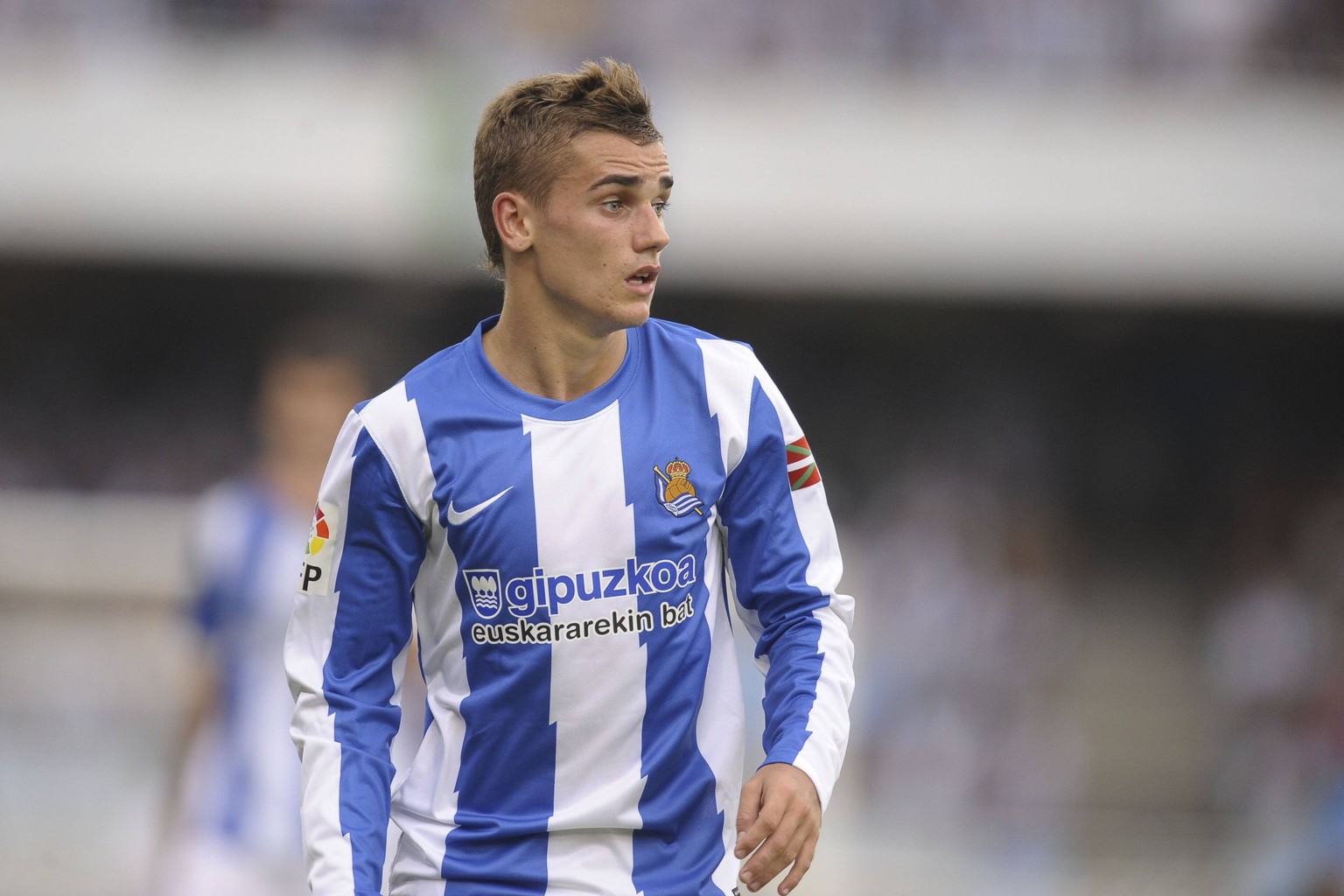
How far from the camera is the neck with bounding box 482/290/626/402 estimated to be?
9.31ft

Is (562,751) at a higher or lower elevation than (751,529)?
lower

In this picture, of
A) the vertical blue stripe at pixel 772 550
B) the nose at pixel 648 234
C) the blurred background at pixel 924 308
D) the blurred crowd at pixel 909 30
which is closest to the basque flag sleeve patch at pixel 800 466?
the vertical blue stripe at pixel 772 550

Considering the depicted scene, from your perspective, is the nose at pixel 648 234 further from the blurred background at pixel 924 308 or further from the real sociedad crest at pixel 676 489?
the blurred background at pixel 924 308

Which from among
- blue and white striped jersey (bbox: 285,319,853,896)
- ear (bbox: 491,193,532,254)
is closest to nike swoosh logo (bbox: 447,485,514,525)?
blue and white striped jersey (bbox: 285,319,853,896)

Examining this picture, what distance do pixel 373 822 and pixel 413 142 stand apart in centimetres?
1239

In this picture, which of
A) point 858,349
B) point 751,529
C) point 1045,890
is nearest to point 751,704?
point 1045,890

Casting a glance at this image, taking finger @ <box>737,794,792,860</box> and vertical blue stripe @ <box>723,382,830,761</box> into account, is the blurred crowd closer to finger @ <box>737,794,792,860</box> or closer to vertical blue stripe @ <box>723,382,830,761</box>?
vertical blue stripe @ <box>723,382,830,761</box>

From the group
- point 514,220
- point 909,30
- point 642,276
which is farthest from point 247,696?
point 909,30

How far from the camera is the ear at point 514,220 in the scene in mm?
2826

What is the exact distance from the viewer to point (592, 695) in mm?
2723

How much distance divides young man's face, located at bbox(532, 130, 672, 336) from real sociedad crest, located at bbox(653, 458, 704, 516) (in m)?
0.26

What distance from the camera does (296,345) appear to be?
5.21 metres

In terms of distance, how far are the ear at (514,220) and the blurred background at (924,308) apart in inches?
264

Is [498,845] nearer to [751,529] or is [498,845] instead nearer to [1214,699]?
[751,529]
